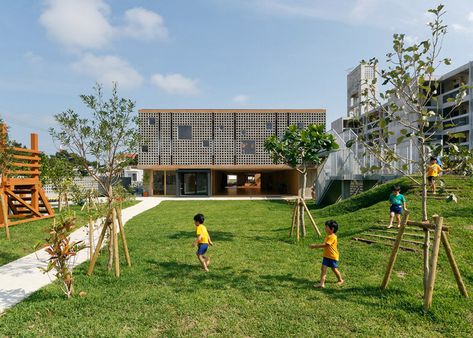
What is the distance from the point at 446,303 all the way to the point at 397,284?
886 millimetres

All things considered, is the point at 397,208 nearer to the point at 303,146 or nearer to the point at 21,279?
the point at 303,146

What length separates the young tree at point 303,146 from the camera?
930 cm

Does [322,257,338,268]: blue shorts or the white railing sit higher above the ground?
the white railing

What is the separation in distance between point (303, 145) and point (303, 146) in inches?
1.4

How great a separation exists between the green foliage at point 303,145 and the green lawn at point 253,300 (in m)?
2.97

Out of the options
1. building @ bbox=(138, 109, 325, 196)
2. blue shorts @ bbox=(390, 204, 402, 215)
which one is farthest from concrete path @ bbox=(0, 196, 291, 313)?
building @ bbox=(138, 109, 325, 196)

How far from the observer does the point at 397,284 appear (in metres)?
5.28

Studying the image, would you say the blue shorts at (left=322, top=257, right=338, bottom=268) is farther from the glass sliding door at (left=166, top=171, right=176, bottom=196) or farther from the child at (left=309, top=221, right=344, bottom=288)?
the glass sliding door at (left=166, top=171, right=176, bottom=196)

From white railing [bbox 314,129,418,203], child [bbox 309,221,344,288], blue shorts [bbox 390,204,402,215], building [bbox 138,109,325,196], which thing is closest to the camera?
child [bbox 309,221,344,288]

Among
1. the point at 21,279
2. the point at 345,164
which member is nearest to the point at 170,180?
the point at 345,164

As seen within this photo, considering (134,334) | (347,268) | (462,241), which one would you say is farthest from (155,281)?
(462,241)

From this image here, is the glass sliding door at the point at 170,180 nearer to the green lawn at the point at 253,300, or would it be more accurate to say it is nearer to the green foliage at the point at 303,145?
the green foliage at the point at 303,145

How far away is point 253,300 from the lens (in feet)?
15.7

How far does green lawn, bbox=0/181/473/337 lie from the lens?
393cm
